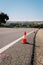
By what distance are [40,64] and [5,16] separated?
403 feet

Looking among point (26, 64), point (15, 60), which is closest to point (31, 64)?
point (26, 64)

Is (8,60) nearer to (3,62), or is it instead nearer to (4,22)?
(3,62)

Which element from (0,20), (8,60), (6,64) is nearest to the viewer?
(6,64)

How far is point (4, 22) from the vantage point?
5133 inches

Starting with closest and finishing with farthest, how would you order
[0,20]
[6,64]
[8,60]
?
1. [6,64]
2. [8,60]
3. [0,20]

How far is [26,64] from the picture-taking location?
807 centimetres

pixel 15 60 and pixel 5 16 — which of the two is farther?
pixel 5 16

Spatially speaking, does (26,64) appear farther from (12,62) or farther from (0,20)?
(0,20)

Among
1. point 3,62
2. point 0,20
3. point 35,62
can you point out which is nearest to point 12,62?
point 3,62

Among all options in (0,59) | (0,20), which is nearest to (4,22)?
(0,20)

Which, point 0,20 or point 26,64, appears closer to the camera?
point 26,64

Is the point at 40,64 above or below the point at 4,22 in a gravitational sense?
above

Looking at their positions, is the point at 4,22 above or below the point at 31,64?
below

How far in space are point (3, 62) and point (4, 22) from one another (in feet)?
402
